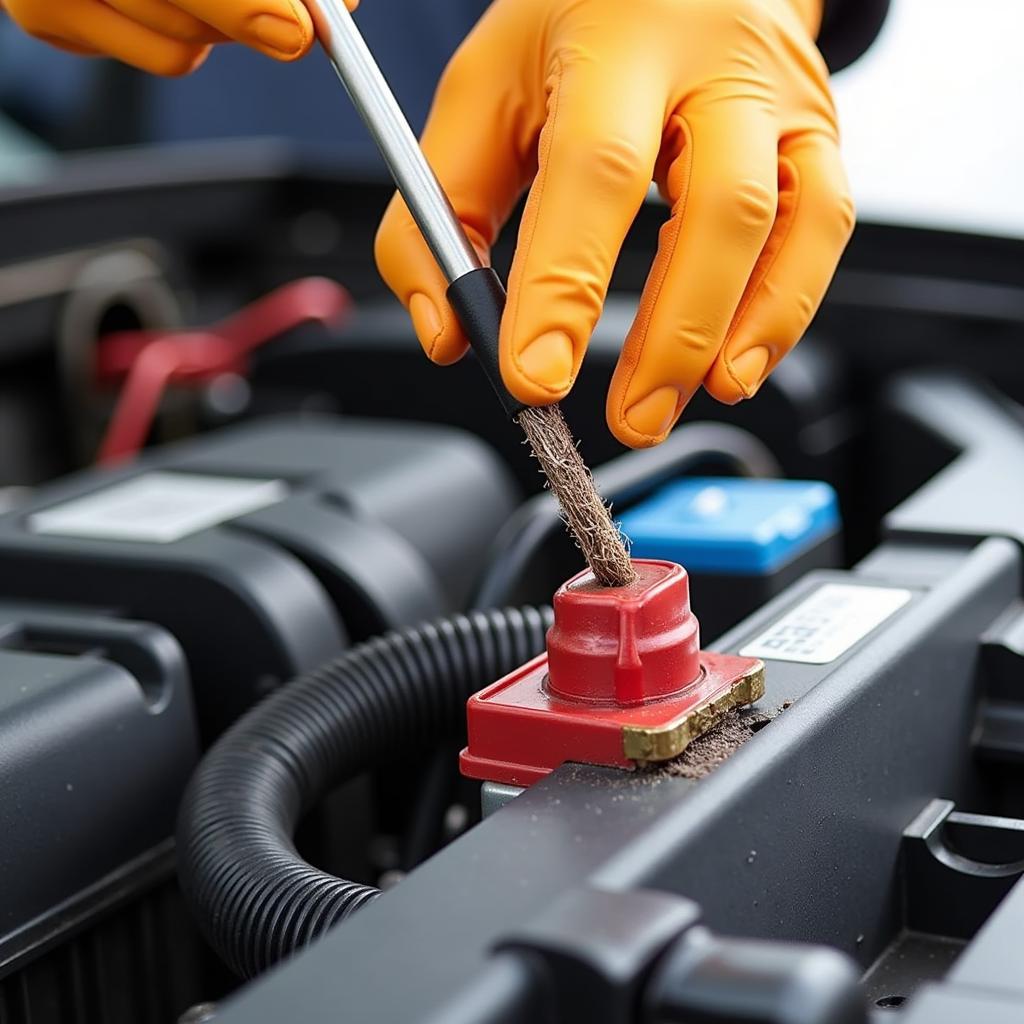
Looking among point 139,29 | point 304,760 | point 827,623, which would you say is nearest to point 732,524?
point 827,623

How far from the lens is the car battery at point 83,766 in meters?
0.63

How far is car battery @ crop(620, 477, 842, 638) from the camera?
2.79 feet

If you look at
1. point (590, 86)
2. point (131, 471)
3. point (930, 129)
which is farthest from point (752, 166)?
point (930, 129)

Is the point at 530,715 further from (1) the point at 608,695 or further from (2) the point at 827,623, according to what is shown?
(2) the point at 827,623

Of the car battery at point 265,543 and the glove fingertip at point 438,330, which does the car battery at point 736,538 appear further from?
the glove fingertip at point 438,330

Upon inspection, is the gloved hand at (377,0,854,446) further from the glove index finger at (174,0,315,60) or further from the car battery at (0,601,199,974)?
the car battery at (0,601,199,974)

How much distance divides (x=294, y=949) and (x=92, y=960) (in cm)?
19

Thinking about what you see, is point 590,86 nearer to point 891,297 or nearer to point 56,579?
point 56,579

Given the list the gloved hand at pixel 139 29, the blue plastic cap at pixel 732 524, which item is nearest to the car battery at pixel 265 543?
the blue plastic cap at pixel 732 524

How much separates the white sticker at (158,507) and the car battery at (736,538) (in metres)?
0.25

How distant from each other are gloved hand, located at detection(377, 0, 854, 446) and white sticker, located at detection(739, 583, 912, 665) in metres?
0.11

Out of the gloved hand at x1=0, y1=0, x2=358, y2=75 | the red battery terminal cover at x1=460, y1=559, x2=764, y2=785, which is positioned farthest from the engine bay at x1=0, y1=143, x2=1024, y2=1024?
the gloved hand at x1=0, y1=0, x2=358, y2=75

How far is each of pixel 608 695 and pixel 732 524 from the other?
0.36 meters

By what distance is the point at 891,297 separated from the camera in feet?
4.57
